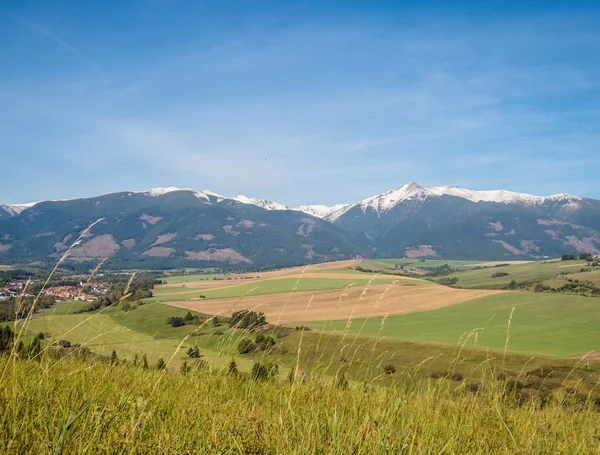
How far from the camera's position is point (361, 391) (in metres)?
5.42

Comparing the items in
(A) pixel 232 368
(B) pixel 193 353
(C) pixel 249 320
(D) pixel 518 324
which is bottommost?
(D) pixel 518 324

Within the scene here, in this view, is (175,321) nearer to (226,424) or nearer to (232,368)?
(232,368)

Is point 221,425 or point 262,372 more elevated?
point 221,425

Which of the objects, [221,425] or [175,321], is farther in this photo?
[175,321]

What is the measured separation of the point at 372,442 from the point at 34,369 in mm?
3757

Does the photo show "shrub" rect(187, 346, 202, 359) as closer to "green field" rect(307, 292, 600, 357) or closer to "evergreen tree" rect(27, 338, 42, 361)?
"evergreen tree" rect(27, 338, 42, 361)

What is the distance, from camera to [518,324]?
276 feet

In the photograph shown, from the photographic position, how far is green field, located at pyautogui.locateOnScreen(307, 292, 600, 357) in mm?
67438

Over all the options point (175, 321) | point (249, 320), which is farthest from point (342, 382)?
point (175, 321)

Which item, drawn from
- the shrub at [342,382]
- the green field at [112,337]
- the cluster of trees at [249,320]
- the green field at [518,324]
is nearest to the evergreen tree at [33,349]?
the green field at [112,337]

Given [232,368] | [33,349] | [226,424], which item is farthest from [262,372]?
[226,424]

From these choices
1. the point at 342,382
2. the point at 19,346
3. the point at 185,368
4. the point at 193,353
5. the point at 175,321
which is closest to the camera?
the point at 19,346

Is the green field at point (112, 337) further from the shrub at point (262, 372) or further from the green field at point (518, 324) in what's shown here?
the green field at point (518, 324)

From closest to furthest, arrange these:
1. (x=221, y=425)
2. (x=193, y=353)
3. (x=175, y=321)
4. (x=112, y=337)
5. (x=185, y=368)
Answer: (x=221, y=425)
(x=185, y=368)
(x=193, y=353)
(x=112, y=337)
(x=175, y=321)
